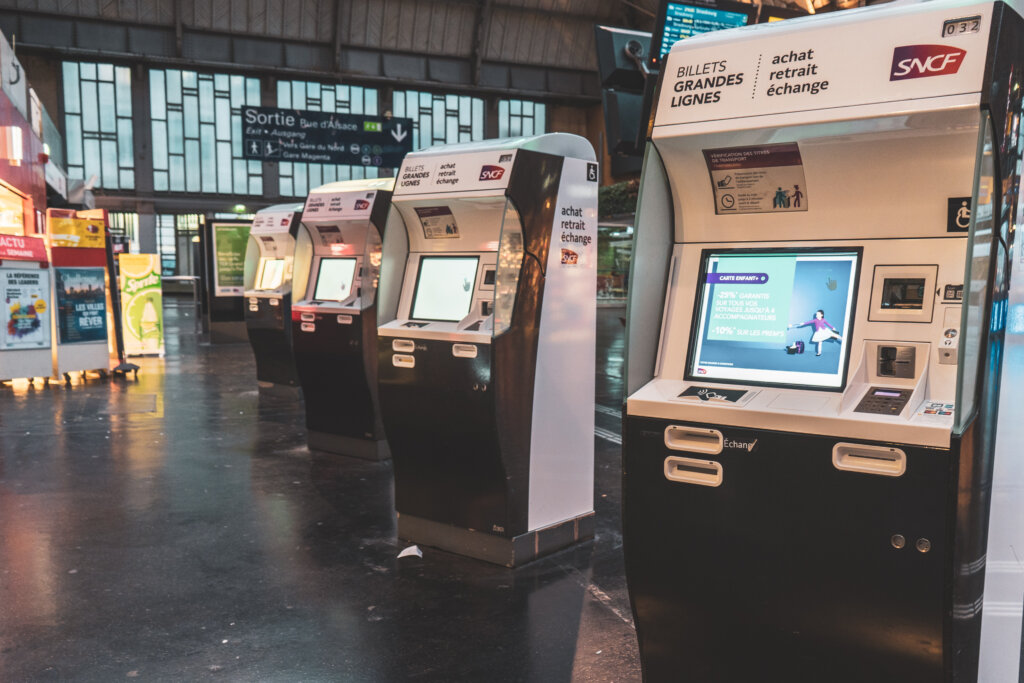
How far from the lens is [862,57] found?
2074 mm

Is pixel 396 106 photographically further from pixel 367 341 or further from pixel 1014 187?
pixel 1014 187

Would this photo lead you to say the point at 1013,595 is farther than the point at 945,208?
Yes

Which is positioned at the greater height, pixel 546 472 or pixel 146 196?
pixel 146 196

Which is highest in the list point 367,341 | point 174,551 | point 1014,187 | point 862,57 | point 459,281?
point 862,57

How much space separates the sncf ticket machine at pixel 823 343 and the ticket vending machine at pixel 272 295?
6694 millimetres

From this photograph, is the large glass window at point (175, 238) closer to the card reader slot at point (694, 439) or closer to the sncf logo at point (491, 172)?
the sncf logo at point (491, 172)

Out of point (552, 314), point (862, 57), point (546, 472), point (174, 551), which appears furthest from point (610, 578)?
point (862, 57)

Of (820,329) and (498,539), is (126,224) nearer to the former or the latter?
(498,539)

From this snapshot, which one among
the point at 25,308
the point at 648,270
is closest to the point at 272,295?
the point at 25,308

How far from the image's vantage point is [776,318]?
7.34ft

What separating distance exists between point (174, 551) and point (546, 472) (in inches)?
78.2

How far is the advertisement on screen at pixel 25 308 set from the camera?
957cm

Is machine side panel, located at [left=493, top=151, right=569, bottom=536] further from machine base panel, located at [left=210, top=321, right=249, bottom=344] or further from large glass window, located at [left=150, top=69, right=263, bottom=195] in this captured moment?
large glass window, located at [left=150, top=69, right=263, bottom=195]

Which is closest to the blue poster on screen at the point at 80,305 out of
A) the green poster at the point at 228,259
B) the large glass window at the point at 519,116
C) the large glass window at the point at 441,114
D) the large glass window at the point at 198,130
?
the green poster at the point at 228,259
